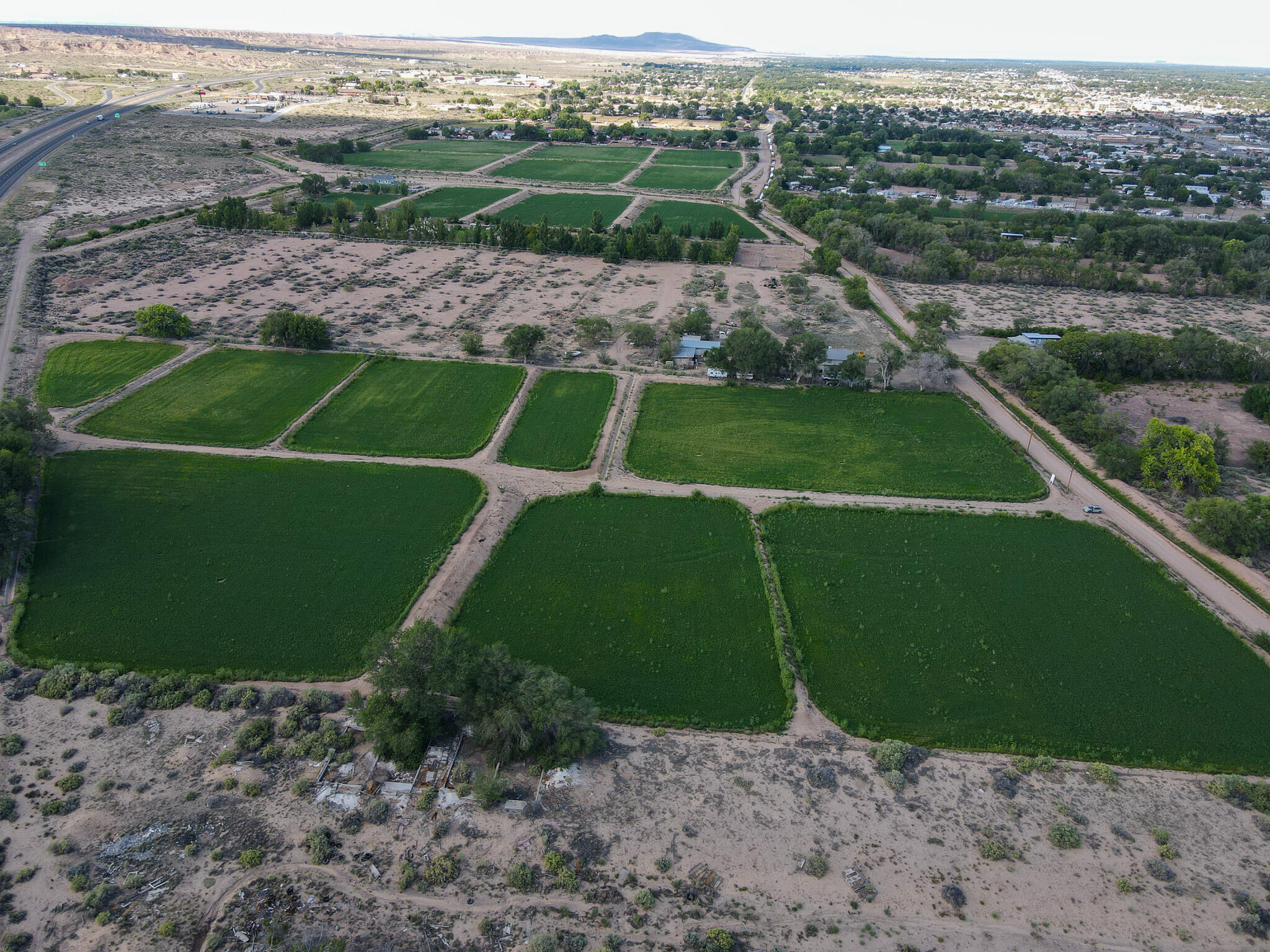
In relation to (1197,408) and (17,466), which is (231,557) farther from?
(1197,408)

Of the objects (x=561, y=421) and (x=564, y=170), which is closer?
(x=561, y=421)

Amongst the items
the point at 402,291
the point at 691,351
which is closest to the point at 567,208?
the point at 402,291

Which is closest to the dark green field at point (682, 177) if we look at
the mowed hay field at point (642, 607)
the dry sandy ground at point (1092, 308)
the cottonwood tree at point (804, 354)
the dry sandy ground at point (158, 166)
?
the dry sandy ground at point (1092, 308)

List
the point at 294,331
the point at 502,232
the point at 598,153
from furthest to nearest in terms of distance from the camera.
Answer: the point at 598,153, the point at 502,232, the point at 294,331

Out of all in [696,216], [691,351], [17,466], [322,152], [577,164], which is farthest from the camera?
[577,164]

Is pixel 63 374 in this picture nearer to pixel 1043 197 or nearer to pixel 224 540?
pixel 224 540

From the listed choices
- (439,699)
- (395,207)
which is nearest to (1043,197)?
(395,207)

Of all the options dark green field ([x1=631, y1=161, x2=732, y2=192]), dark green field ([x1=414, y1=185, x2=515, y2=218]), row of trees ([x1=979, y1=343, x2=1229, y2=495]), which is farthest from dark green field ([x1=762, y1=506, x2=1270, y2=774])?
dark green field ([x1=631, y1=161, x2=732, y2=192])
